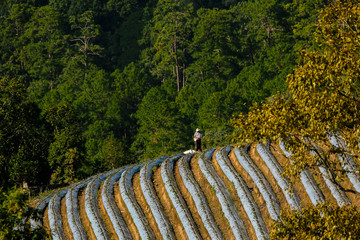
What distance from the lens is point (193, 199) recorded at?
104ft

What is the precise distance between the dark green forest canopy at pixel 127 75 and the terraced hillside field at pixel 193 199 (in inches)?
622

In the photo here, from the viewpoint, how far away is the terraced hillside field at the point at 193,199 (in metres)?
29.0

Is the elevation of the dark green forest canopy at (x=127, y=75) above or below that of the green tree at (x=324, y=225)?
above

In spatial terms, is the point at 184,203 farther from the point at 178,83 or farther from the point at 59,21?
the point at 59,21

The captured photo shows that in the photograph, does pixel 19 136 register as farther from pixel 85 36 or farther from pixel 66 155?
pixel 85 36


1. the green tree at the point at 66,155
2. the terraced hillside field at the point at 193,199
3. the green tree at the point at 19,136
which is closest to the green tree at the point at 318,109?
the terraced hillside field at the point at 193,199

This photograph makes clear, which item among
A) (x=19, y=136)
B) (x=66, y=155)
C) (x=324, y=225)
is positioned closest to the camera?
(x=324, y=225)

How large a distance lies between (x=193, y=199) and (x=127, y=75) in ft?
257

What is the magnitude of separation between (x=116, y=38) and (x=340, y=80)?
437 ft

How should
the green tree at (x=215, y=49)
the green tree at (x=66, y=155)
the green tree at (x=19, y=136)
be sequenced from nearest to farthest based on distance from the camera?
the green tree at (x=66, y=155) → the green tree at (x=19, y=136) → the green tree at (x=215, y=49)

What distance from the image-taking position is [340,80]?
20.2m

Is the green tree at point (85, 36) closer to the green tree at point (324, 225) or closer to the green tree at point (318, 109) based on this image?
the green tree at point (318, 109)

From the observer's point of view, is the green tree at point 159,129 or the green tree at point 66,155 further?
the green tree at point 159,129

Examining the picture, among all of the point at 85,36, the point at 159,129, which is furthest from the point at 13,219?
the point at 85,36
